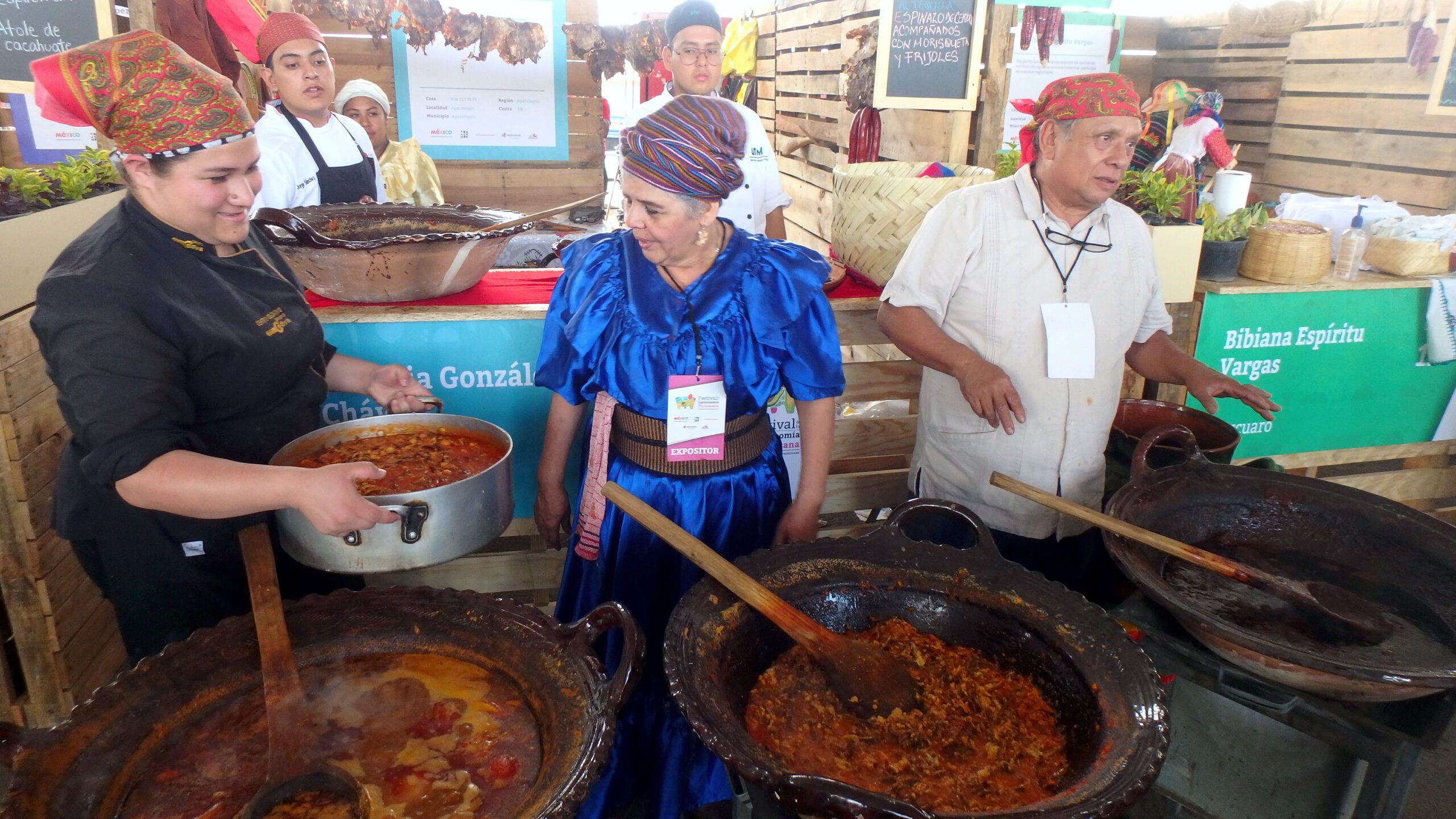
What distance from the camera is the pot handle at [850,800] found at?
97 cm

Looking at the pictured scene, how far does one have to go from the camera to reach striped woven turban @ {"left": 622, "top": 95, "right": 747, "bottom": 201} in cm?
173

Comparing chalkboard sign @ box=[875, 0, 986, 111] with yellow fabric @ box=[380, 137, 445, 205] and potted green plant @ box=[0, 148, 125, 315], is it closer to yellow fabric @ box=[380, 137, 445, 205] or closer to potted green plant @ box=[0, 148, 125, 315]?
potted green plant @ box=[0, 148, 125, 315]

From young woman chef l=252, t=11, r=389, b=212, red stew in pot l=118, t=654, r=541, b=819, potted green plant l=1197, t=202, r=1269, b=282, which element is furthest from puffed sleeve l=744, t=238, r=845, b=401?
young woman chef l=252, t=11, r=389, b=212

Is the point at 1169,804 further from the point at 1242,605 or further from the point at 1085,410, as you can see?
the point at 1085,410

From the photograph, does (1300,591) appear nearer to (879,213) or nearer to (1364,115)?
(879,213)

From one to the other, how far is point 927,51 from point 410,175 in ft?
11.6

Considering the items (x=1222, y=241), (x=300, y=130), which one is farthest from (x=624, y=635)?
(x=300, y=130)

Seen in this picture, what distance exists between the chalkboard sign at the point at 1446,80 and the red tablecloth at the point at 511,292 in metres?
Result: 3.24

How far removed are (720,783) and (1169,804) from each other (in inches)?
46.1

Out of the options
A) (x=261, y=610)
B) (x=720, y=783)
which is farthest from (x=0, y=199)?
(x=720, y=783)

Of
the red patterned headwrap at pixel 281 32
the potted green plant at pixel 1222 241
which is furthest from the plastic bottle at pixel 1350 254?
the red patterned headwrap at pixel 281 32

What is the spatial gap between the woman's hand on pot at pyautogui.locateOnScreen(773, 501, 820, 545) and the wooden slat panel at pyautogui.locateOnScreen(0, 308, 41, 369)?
201 centimetres

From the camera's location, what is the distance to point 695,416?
1878mm

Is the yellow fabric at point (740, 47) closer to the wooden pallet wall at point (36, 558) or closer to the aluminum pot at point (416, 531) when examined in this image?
the wooden pallet wall at point (36, 558)
